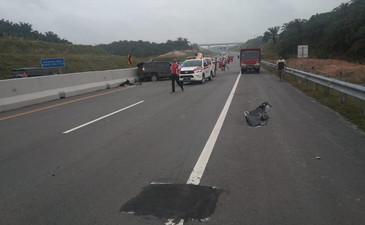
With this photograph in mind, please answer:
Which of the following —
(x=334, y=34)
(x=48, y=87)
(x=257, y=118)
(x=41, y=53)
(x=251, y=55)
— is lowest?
(x=257, y=118)

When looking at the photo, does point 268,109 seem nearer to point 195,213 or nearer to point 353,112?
point 353,112

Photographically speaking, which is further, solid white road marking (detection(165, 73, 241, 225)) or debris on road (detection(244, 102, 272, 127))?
debris on road (detection(244, 102, 272, 127))

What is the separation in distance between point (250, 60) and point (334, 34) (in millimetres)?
26058

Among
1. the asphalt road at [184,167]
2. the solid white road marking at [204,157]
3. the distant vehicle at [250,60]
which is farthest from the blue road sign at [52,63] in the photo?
the distant vehicle at [250,60]

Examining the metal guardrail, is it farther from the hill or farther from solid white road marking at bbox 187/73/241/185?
the hill

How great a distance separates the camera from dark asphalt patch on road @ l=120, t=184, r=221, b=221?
3.97 m

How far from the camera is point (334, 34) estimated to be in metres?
52.6

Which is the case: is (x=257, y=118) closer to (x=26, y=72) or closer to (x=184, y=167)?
(x=184, y=167)

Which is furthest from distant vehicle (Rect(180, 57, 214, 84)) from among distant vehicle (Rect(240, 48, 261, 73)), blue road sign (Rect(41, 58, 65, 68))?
distant vehicle (Rect(240, 48, 261, 73))

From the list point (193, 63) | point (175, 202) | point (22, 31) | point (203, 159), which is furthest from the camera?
point (22, 31)

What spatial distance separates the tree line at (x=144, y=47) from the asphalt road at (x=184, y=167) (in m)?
102

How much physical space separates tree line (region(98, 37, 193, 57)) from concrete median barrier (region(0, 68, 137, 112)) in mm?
87890

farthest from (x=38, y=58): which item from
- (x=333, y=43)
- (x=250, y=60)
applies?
(x=333, y=43)

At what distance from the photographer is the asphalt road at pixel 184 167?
4023mm
